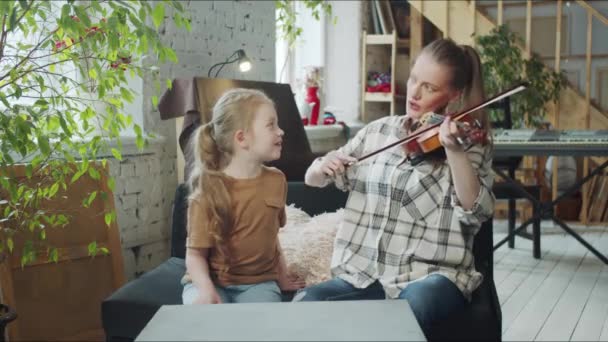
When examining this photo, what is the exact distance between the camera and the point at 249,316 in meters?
1.07

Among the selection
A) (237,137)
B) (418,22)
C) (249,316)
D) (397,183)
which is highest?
(418,22)

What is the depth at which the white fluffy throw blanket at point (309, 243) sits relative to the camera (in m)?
1.90

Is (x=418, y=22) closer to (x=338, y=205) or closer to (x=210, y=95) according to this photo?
(x=210, y=95)

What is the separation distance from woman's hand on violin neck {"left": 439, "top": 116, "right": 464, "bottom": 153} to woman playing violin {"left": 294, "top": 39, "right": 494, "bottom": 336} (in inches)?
2.4

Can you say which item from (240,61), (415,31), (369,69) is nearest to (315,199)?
(240,61)

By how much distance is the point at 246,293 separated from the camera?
5.13 feet

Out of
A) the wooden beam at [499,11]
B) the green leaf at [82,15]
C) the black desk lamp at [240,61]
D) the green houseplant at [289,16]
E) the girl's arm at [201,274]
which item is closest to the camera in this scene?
the green leaf at [82,15]

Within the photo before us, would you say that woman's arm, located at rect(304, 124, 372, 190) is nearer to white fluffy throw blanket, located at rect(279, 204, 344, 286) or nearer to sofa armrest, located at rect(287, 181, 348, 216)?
white fluffy throw blanket, located at rect(279, 204, 344, 286)

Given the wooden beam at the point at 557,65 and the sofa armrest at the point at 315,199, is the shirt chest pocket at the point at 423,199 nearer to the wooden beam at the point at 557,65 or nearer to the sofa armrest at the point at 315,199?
the sofa armrest at the point at 315,199

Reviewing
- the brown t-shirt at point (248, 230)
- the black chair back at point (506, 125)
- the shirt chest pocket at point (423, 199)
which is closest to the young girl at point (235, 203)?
the brown t-shirt at point (248, 230)

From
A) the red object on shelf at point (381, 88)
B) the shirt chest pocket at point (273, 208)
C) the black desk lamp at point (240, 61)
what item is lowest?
the shirt chest pocket at point (273, 208)

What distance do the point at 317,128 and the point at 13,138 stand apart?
2.93m

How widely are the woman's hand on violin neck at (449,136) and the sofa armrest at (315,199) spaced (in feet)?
2.87

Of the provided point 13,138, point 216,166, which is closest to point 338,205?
point 216,166
